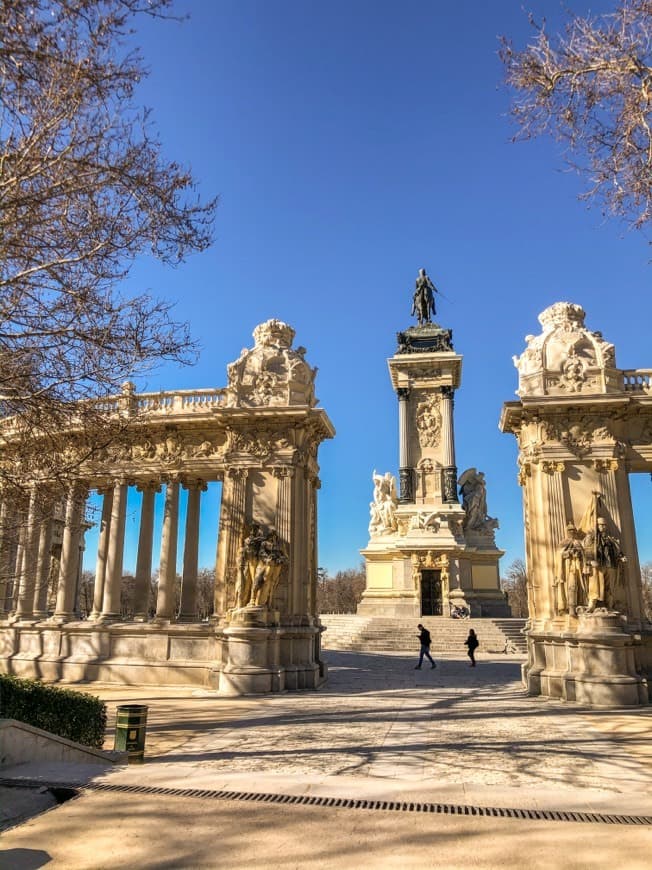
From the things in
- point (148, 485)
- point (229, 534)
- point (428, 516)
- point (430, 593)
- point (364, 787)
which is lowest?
point (364, 787)

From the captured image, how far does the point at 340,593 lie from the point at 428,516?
205 ft

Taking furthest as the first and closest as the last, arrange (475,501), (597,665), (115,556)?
(475,501), (115,556), (597,665)

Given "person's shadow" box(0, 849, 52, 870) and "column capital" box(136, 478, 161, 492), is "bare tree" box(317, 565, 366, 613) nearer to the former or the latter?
"column capital" box(136, 478, 161, 492)

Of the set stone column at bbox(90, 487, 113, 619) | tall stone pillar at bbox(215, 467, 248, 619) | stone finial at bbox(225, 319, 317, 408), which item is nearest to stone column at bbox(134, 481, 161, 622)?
stone column at bbox(90, 487, 113, 619)

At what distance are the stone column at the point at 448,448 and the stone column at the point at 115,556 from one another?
23009 millimetres

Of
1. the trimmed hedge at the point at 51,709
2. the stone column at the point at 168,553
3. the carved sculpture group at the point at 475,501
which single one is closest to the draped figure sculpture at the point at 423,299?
the carved sculpture group at the point at 475,501

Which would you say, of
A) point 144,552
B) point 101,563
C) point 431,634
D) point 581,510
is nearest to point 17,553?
point 101,563

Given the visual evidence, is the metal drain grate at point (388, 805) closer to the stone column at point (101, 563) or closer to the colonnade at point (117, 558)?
the colonnade at point (117, 558)

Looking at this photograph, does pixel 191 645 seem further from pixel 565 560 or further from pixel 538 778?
pixel 538 778

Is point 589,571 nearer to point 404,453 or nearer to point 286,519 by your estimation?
point 286,519

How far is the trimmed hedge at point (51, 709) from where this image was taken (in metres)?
9.84

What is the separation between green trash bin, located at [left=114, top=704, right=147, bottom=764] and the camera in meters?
9.70

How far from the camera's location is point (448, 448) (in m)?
41.4

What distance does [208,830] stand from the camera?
6.55 m
